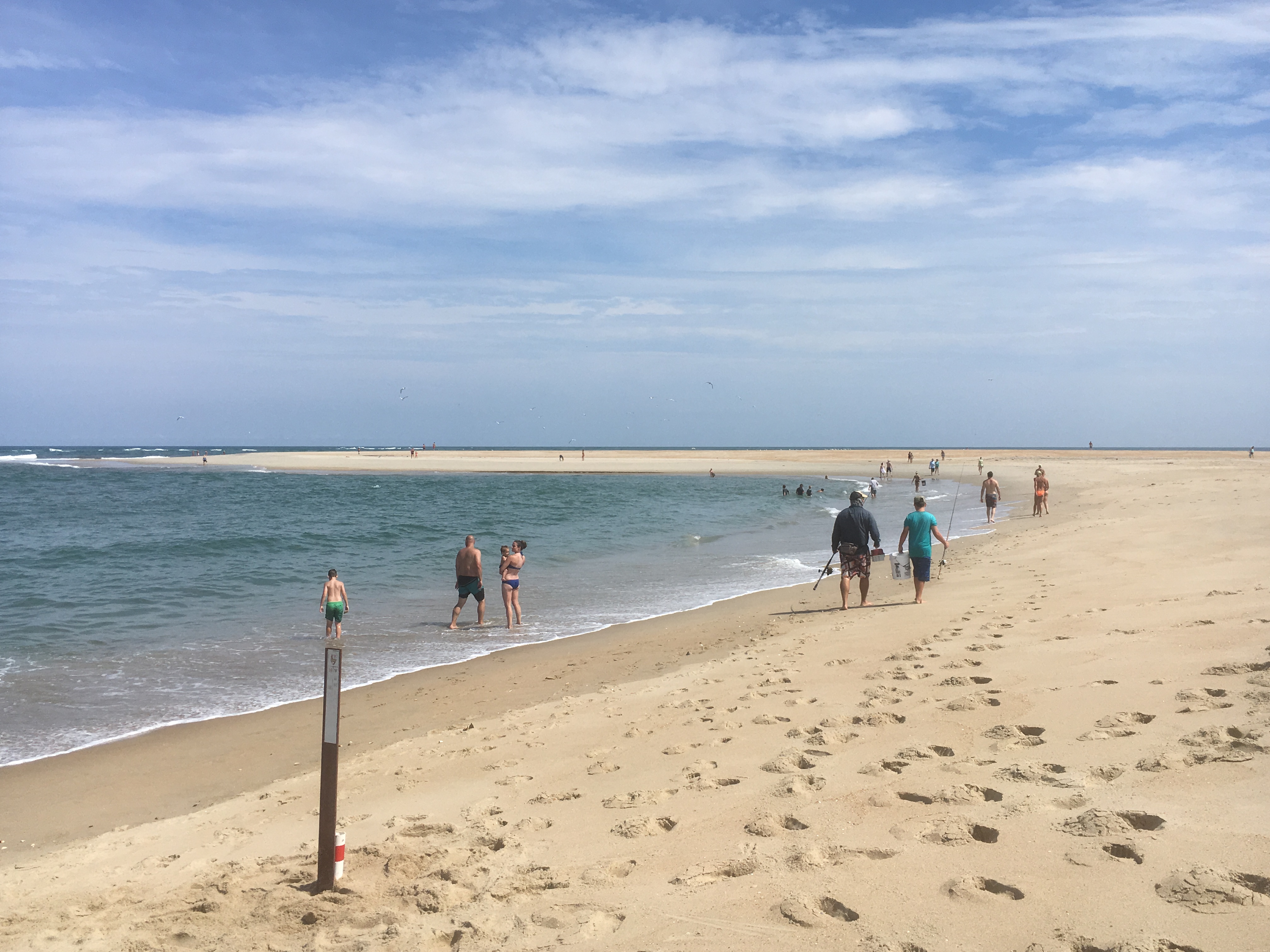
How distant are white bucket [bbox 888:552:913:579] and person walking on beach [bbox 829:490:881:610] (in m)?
0.46

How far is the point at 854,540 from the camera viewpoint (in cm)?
1156

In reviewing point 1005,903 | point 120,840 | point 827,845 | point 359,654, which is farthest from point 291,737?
point 1005,903

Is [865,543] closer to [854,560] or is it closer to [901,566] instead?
[854,560]

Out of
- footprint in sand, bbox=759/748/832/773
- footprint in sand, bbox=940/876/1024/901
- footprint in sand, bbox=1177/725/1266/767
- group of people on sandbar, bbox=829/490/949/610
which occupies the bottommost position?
footprint in sand, bbox=759/748/832/773

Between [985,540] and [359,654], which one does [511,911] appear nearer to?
[359,654]

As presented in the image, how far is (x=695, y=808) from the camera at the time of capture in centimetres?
489

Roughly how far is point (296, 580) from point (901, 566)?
12.3 metres

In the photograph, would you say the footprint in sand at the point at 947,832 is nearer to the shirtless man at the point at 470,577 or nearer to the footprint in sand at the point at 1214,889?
the footprint in sand at the point at 1214,889

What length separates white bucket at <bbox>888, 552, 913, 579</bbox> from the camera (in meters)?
12.1

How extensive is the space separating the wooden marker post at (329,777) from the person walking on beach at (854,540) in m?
8.22

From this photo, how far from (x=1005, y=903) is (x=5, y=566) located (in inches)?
894

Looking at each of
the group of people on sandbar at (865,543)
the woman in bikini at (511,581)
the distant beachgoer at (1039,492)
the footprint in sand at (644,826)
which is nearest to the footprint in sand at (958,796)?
the footprint in sand at (644,826)

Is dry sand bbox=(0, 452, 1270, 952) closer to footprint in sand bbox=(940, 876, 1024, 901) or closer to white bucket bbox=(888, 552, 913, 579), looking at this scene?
footprint in sand bbox=(940, 876, 1024, 901)

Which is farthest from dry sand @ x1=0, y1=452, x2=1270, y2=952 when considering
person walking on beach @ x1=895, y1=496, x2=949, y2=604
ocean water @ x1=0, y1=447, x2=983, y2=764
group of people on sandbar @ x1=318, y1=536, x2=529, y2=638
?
group of people on sandbar @ x1=318, y1=536, x2=529, y2=638
